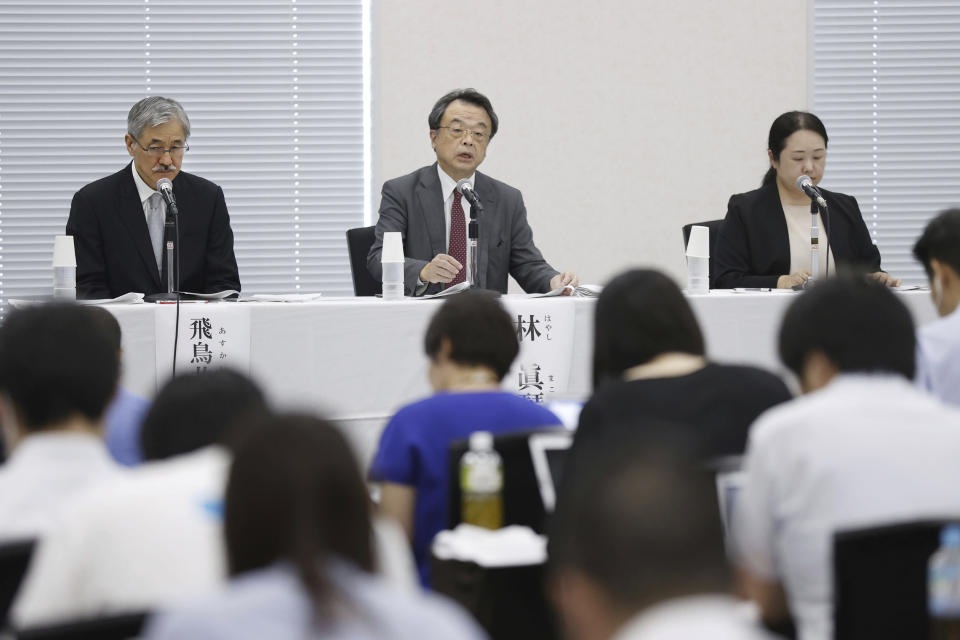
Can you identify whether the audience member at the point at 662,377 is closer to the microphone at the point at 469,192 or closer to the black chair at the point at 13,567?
the black chair at the point at 13,567

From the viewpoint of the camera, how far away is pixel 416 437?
2.03m

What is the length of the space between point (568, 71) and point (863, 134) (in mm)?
1636

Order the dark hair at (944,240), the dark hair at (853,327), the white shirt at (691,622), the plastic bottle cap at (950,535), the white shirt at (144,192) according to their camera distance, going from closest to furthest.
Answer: the white shirt at (691,622), the plastic bottle cap at (950,535), the dark hair at (853,327), the dark hair at (944,240), the white shirt at (144,192)

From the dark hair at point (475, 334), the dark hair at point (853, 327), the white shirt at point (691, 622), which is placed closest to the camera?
the white shirt at point (691, 622)

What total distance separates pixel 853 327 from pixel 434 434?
763 millimetres

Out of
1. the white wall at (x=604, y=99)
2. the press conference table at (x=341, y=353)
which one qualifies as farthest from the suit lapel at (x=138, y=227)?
the white wall at (x=604, y=99)

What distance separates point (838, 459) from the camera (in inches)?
58.1

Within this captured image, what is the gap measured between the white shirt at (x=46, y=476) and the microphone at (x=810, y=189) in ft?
9.70

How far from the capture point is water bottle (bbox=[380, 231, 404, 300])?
12.3 feet

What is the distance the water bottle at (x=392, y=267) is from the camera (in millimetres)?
3738

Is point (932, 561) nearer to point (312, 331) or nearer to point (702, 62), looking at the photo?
point (312, 331)

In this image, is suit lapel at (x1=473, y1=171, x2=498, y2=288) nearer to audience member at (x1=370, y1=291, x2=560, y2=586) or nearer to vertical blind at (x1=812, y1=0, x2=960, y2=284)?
audience member at (x1=370, y1=291, x2=560, y2=586)

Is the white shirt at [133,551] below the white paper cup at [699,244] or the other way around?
below

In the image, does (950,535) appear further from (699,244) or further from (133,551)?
(699,244)
